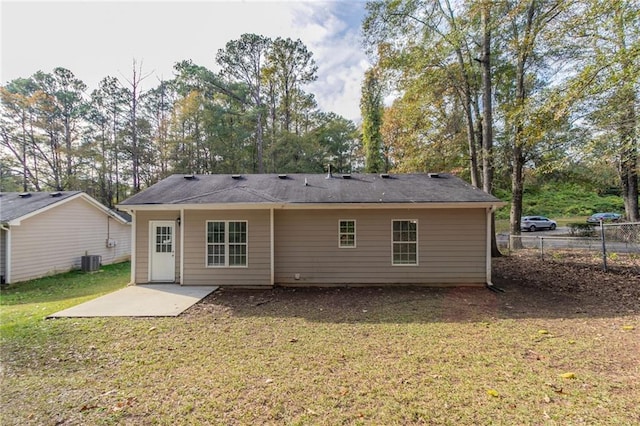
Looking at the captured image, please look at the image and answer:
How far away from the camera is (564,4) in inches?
354

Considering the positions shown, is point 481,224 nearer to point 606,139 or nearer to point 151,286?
point 606,139

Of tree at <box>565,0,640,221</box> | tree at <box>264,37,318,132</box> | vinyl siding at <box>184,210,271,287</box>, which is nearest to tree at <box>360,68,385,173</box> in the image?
tree at <box>264,37,318,132</box>

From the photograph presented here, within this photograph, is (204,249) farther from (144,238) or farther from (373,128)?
(373,128)

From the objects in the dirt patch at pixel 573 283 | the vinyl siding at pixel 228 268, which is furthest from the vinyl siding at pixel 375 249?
the dirt patch at pixel 573 283

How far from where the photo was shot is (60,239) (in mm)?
11664

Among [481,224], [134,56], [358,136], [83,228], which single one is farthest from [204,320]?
[358,136]

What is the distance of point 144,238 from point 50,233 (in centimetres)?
648

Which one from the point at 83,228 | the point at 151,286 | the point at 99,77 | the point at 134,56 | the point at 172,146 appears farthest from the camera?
the point at 99,77

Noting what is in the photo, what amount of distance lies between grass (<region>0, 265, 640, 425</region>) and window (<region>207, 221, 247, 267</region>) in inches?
79.1

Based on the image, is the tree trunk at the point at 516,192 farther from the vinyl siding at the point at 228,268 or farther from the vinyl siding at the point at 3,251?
the vinyl siding at the point at 3,251

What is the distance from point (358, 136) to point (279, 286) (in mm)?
22375

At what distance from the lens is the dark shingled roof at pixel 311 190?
782 centimetres

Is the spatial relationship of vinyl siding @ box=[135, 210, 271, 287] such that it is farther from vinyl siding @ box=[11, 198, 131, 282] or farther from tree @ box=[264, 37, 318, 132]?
tree @ box=[264, 37, 318, 132]

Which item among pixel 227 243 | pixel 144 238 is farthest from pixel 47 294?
pixel 227 243
